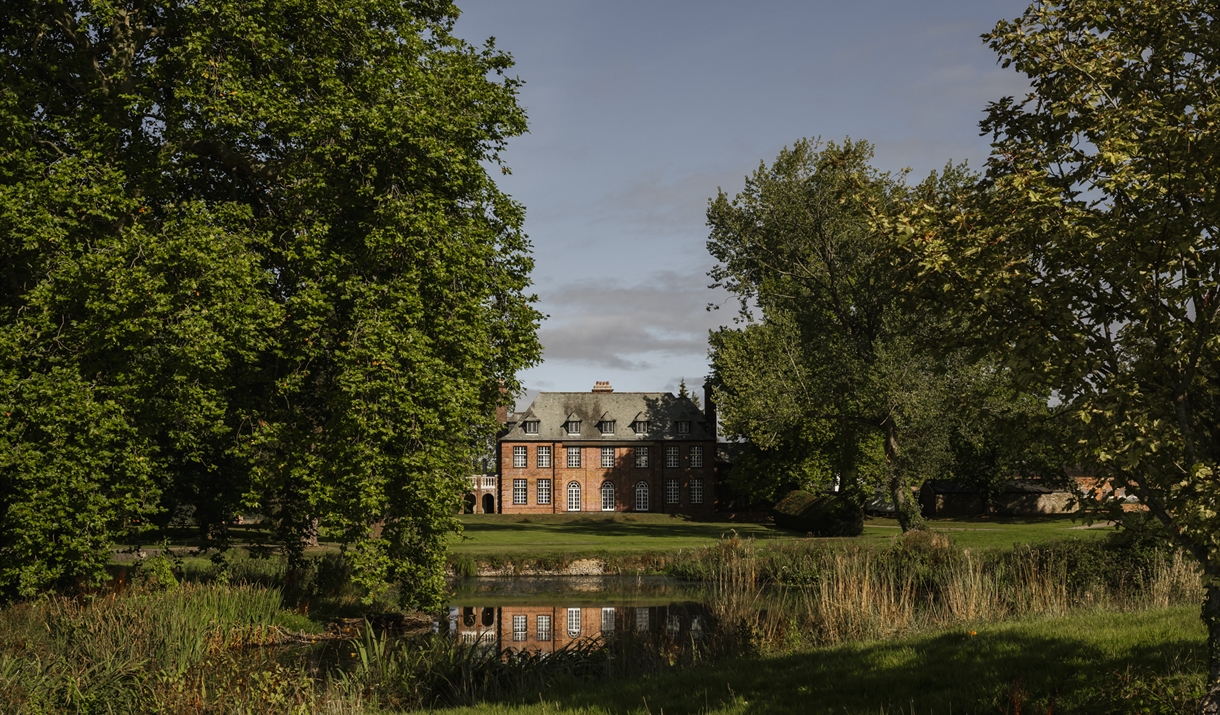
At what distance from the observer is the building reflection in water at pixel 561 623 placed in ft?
58.7

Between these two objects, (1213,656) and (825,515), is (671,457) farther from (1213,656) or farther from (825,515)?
(1213,656)

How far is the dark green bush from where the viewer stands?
41375 millimetres

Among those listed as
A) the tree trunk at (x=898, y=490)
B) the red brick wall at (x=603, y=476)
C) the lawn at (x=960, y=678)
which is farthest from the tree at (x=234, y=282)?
the red brick wall at (x=603, y=476)

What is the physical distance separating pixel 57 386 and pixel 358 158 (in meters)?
6.78

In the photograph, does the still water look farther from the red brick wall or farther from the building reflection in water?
the red brick wall

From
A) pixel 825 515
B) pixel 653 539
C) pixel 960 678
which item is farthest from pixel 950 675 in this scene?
pixel 825 515

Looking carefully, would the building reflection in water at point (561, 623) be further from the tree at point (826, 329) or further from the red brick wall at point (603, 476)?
the red brick wall at point (603, 476)

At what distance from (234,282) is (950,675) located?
524 inches

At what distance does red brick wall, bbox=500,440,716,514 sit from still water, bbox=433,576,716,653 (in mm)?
42079

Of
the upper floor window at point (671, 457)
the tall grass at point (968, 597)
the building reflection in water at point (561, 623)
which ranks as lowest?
the building reflection in water at point (561, 623)

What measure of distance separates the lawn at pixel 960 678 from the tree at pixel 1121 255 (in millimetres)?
1866

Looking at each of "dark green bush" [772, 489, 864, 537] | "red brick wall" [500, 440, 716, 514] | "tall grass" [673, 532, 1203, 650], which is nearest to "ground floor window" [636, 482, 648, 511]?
"red brick wall" [500, 440, 716, 514]

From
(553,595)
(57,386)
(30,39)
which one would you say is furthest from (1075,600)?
(30,39)

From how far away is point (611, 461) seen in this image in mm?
71000
